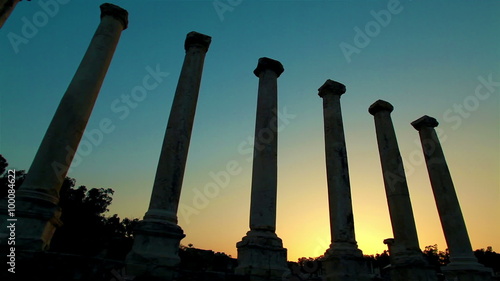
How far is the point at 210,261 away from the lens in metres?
89.7

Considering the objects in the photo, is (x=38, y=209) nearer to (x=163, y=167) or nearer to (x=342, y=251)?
(x=163, y=167)

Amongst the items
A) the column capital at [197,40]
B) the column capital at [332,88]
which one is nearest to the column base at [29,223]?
the column capital at [197,40]

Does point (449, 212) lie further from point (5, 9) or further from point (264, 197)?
point (5, 9)

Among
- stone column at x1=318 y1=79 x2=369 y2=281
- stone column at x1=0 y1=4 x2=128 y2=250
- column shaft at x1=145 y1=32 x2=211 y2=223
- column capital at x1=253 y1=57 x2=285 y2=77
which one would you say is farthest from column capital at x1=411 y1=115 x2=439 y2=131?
stone column at x1=0 y1=4 x2=128 y2=250

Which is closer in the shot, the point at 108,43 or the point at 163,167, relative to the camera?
the point at 163,167

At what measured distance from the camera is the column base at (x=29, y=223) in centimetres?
1627

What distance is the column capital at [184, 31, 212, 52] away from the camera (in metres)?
30.0

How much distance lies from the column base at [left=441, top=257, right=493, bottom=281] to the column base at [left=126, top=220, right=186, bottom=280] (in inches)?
1211

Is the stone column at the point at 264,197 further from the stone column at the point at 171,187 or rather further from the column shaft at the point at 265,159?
the stone column at the point at 171,187

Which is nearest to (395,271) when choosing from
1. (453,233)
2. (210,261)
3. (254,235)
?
(453,233)

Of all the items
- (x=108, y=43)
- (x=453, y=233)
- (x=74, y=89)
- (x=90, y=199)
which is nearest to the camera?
(x=74, y=89)

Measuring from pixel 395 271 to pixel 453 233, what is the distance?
38.1 ft

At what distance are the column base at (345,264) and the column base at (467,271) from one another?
14.0 metres

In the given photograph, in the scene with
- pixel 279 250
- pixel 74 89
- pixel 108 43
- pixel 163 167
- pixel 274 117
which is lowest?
pixel 279 250
